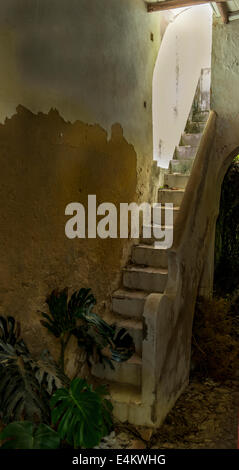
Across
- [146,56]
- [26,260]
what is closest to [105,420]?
[26,260]

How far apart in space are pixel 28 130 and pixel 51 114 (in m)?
0.35

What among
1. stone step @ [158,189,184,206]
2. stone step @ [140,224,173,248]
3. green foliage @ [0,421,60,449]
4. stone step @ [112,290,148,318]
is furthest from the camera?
stone step @ [158,189,184,206]

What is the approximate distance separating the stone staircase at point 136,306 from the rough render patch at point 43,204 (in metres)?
0.40

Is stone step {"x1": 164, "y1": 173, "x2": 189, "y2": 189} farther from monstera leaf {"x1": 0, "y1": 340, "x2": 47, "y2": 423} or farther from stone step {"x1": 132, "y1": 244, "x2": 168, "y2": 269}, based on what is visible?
monstera leaf {"x1": 0, "y1": 340, "x2": 47, "y2": 423}

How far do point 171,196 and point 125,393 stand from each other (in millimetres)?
2943

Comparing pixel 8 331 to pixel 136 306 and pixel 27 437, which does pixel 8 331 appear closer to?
pixel 27 437

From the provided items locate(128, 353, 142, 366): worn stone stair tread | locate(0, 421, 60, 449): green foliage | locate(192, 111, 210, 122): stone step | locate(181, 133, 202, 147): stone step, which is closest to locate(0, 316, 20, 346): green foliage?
locate(0, 421, 60, 449): green foliage

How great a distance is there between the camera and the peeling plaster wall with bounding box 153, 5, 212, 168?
6520 millimetres

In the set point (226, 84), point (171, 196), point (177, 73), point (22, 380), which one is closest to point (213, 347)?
point (171, 196)

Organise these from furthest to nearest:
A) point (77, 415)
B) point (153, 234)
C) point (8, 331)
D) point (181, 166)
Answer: point (181, 166) < point (153, 234) < point (8, 331) < point (77, 415)

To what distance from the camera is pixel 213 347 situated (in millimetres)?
5270

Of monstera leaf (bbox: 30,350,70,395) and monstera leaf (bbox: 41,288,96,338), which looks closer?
monstera leaf (bbox: 30,350,70,395)

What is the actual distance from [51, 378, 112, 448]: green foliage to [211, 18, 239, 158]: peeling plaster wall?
4.01 m

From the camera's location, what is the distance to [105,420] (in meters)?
3.68
